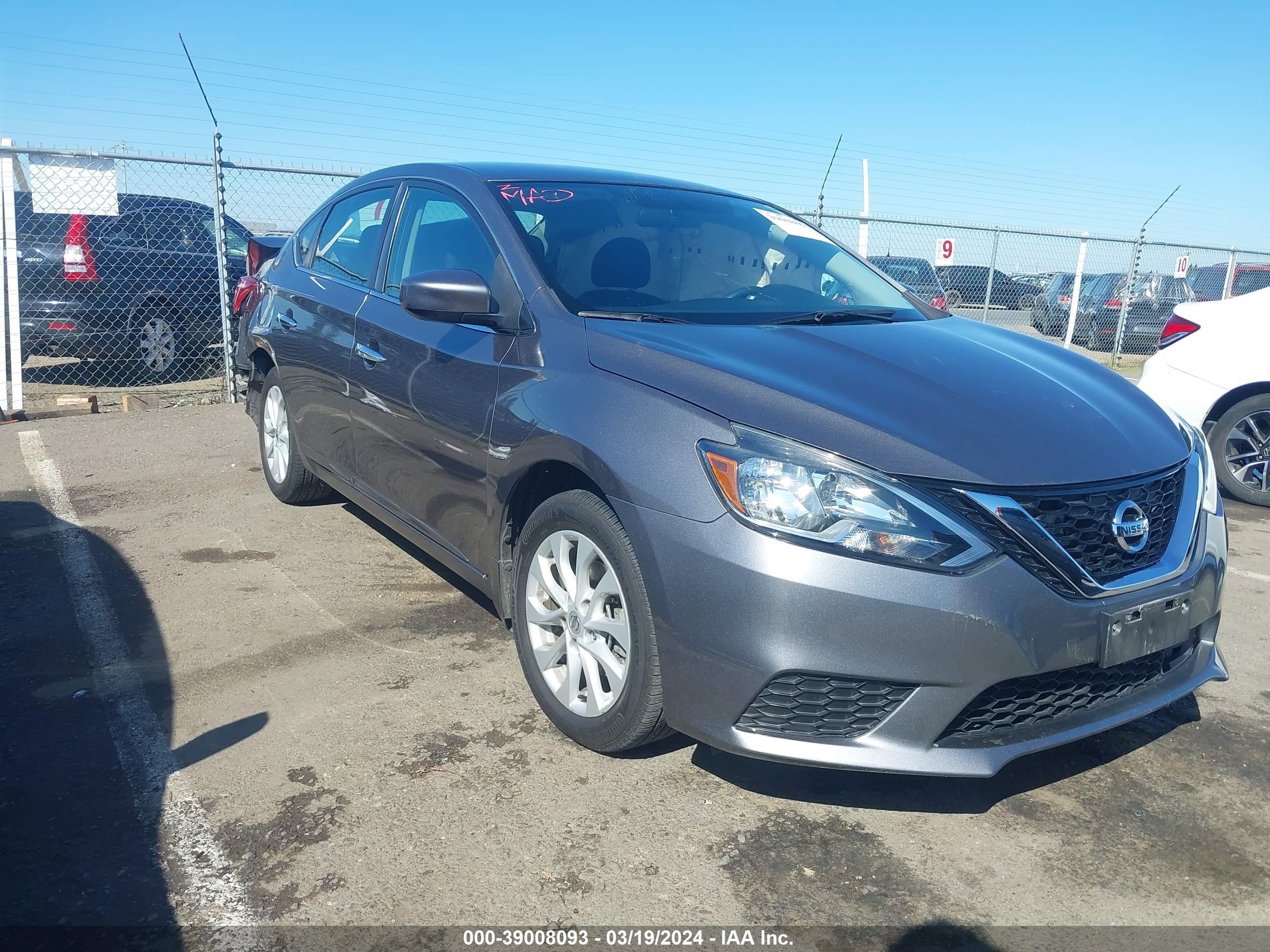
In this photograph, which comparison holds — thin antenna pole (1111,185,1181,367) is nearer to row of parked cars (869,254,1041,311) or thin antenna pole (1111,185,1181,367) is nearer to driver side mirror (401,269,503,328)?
row of parked cars (869,254,1041,311)

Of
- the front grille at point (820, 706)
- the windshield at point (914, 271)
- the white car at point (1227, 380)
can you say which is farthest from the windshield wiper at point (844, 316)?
the windshield at point (914, 271)

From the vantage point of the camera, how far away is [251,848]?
245 centimetres

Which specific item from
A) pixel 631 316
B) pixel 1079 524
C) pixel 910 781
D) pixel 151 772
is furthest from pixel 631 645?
pixel 151 772

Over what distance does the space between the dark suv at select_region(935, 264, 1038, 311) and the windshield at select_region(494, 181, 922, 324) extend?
999cm

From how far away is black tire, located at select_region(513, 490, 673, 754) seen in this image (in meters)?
2.56

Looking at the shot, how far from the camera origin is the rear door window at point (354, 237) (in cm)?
419

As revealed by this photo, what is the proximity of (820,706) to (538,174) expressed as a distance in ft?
7.71

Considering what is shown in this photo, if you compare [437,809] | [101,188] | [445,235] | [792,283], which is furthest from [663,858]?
[101,188]

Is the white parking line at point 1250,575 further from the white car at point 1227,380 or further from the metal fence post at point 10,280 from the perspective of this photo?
the metal fence post at point 10,280

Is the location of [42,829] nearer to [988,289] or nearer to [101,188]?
[101,188]

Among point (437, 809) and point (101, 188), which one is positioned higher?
point (101, 188)

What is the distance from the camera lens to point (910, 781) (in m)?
2.87

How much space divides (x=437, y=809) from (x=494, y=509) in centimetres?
94

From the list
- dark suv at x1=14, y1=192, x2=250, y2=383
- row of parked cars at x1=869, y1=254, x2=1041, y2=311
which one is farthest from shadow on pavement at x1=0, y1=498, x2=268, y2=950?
row of parked cars at x1=869, y1=254, x2=1041, y2=311
